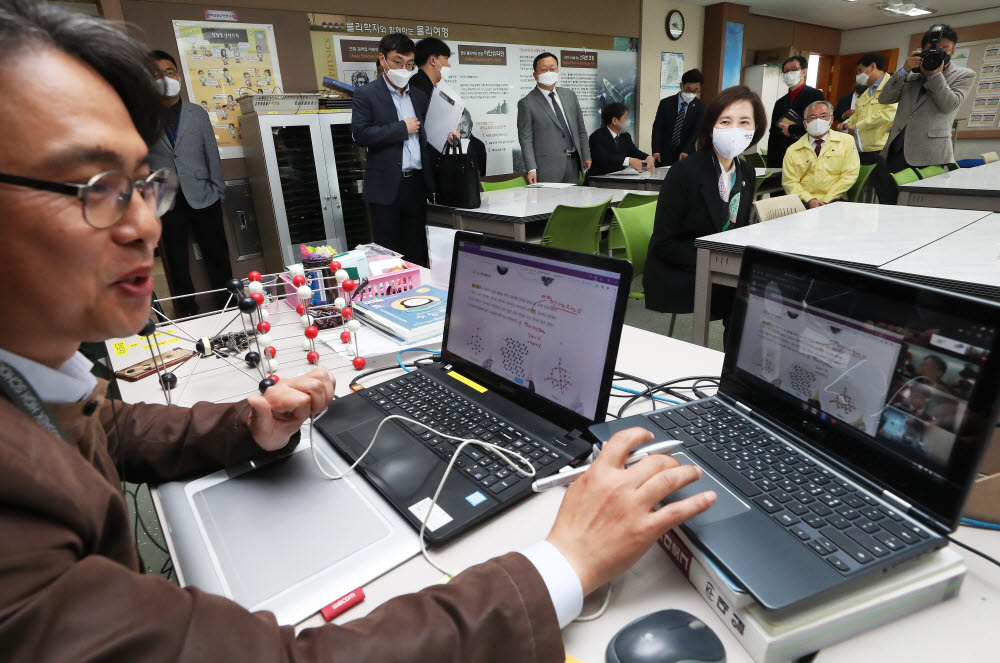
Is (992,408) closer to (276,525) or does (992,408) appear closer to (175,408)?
(276,525)

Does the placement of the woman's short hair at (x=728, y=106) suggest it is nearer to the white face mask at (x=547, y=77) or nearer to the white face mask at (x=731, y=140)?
the white face mask at (x=731, y=140)

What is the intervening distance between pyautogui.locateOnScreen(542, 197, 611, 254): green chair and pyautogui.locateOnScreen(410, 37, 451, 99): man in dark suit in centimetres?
145

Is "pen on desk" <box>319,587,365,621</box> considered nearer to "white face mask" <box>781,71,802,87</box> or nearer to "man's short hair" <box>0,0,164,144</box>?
"man's short hair" <box>0,0,164,144</box>

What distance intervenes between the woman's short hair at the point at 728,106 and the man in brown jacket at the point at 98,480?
232cm

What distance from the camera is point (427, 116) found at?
344cm

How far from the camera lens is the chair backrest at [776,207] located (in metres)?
2.90

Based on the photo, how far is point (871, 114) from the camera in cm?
536

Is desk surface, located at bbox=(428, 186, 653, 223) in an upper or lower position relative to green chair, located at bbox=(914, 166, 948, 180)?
lower

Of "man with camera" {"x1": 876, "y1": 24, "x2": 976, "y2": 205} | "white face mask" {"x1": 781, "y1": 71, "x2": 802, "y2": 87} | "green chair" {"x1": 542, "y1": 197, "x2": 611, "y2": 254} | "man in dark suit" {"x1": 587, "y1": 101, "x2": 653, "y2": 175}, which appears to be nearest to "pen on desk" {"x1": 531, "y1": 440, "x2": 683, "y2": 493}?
"green chair" {"x1": 542, "y1": 197, "x2": 611, "y2": 254}

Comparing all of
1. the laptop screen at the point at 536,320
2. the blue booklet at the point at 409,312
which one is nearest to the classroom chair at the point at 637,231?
the blue booklet at the point at 409,312

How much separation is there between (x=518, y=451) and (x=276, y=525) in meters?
0.33

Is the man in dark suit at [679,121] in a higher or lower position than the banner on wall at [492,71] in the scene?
lower

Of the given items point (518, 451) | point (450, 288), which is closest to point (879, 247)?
point (450, 288)

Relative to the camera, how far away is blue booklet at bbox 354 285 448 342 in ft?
4.20
